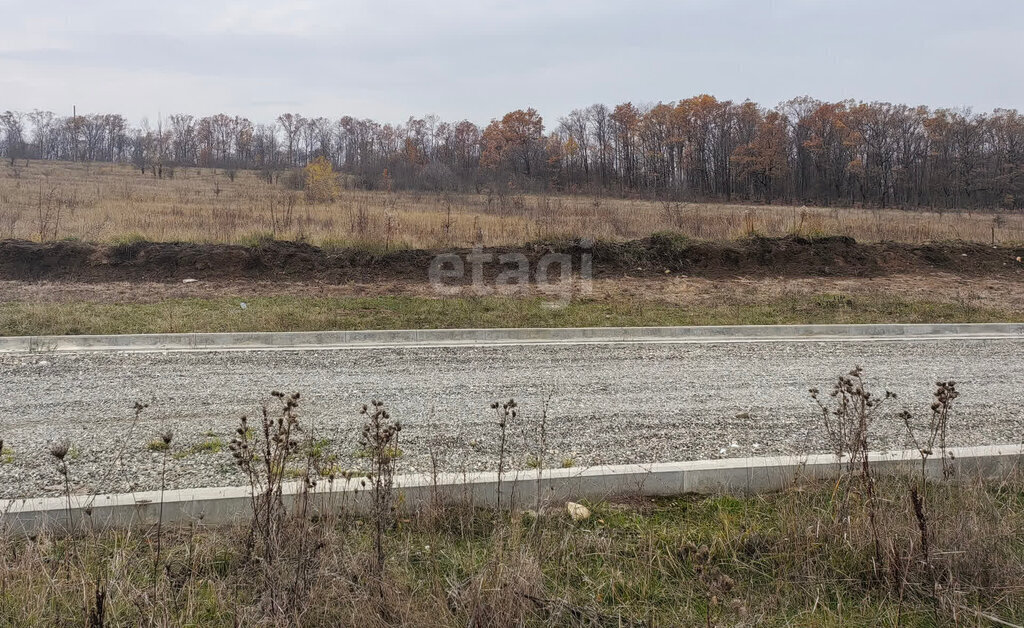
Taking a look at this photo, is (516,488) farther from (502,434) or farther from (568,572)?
(568,572)

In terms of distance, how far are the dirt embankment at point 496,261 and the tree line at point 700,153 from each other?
3501 cm

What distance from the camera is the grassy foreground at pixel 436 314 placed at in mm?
10234

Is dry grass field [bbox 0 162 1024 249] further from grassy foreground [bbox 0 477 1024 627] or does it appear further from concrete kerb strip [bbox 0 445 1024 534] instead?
grassy foreground [bbox 0 477 1024 627]

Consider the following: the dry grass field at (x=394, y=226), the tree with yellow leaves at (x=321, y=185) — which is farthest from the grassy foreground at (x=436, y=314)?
the tree with yellow leaves at (x=321, y=185)

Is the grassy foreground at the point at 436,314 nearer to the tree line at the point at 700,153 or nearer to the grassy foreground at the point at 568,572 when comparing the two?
the grassy foreground at the point at 568,572

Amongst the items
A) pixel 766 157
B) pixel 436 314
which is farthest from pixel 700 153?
pixel 436 314

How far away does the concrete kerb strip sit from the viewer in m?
3.79

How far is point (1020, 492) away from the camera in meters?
4.27

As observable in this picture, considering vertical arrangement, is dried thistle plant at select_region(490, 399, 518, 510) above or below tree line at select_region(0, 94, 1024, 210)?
below

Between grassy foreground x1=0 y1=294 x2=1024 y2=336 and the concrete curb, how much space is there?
1.74 ft

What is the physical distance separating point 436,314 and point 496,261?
180 inches

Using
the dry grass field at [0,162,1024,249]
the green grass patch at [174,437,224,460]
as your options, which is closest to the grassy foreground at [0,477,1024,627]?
the green grass patch at [174,437,224,460]

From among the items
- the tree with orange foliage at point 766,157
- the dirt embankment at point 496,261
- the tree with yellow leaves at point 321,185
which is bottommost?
the dirt embankment at point 496,261

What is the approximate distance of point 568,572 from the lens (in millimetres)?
3295
